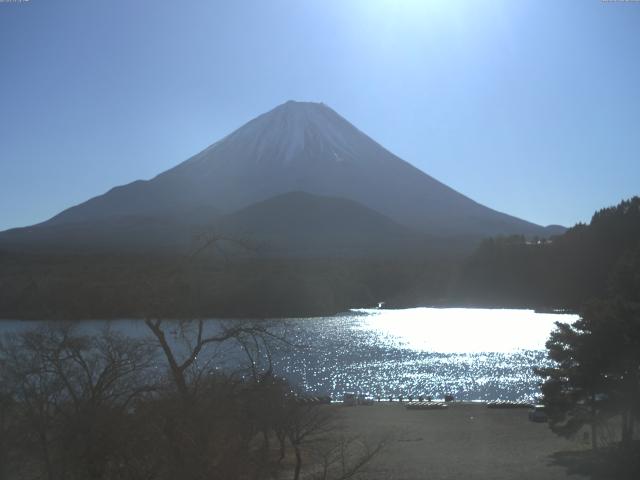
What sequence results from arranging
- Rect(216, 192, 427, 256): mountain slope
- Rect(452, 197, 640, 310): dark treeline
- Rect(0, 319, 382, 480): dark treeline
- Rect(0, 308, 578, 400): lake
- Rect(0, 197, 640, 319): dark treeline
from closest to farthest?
Rect(0, 319, 382, 480): dark treeline
Rect(0, 197, 640, 319): dark treeline
Rect(0, 308, 578, 400): lake
Rect(452, 197, 640, 310): dark treeline
Rect(216, 192, 427, 256): mountain slope

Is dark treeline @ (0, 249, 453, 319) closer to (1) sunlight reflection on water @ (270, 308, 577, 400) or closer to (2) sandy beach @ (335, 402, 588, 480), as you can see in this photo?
(1) sunlight reflection on water @ (270, 308, 577, 400)

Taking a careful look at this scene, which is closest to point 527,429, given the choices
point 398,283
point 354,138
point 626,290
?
point 626,290

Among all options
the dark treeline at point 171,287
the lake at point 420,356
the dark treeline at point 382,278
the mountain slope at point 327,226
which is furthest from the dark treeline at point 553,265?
the mountain slope at point 327,226

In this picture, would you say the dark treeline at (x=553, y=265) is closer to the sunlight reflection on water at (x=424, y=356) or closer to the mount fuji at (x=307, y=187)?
the sunlight reflection on water at (x=424, y=356)

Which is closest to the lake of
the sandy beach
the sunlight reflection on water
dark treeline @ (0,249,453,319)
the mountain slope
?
the sunlight reflection on water

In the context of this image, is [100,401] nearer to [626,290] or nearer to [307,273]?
[626,290]
